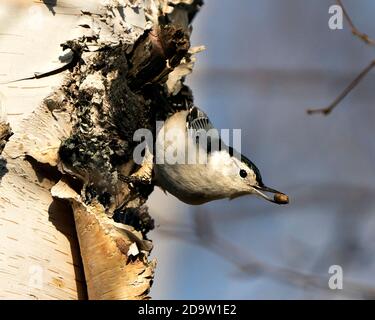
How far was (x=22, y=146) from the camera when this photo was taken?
155 cm

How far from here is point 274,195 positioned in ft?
6.84

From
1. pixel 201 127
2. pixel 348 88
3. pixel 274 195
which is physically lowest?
pixel 274 195

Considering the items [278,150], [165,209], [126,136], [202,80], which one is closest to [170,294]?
[165,209]

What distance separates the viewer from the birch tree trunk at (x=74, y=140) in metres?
1.51

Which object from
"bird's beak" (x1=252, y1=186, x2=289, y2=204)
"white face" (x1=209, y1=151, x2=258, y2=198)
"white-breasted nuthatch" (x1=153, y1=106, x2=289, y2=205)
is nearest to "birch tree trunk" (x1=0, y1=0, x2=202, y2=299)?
"white-breasted nuthatch" (x1=153, y1=106, x2=289, y2=205)

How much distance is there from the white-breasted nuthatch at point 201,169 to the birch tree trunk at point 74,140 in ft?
0.52

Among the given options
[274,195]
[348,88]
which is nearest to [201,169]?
[274,195]

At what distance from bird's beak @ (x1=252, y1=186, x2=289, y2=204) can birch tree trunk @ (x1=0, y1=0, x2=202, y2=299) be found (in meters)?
0.44

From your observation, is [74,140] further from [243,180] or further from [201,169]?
[243,180]

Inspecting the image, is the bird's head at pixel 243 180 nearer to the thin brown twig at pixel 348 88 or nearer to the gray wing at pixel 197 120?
the gray wing at pixel 197 120

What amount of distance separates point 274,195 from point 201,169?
218 mm

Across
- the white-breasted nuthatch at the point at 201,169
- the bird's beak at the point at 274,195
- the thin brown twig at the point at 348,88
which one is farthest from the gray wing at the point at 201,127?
the thin brown twig at the point at 348,88

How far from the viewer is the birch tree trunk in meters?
1.51

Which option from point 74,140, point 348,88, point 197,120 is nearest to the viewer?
point 348,88
